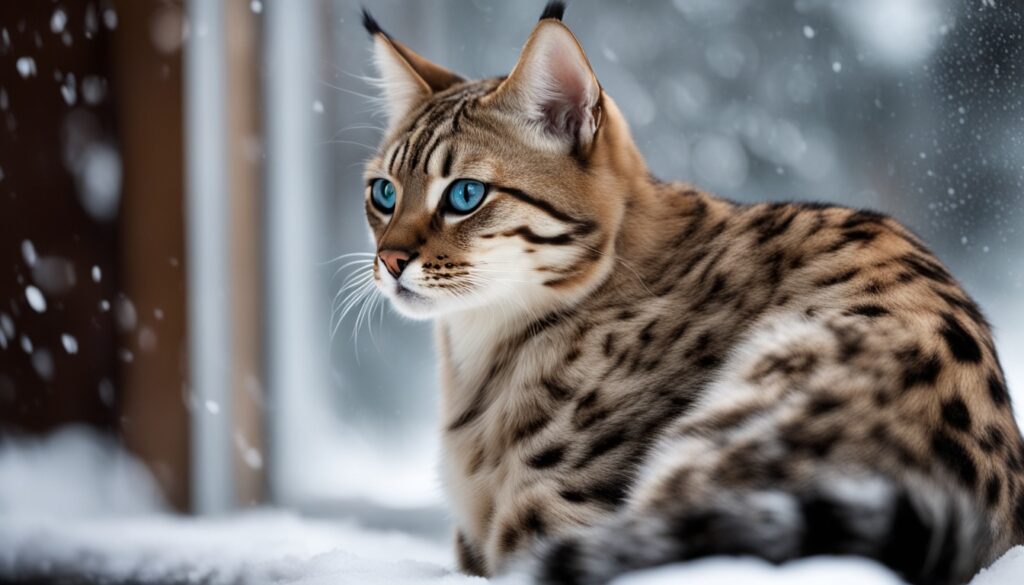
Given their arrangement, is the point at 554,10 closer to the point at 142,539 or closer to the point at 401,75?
the point at 401,75

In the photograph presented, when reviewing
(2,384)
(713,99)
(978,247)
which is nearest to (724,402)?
(978,247)

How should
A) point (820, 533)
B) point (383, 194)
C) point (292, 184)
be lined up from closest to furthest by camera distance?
1. point (820, 533)
2. point (383, 194)
3. point (292, 184)

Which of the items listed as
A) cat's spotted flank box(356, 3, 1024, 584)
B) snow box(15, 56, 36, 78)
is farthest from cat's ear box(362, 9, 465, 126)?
snow box(15, 56, 36, 78)

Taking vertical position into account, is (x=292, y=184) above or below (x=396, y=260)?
below

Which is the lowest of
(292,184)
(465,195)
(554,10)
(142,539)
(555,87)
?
(142,539)

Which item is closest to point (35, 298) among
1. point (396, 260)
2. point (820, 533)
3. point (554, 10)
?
point (396, 260)

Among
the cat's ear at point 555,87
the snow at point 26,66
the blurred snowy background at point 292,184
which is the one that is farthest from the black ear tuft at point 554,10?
the snow at point 26,66

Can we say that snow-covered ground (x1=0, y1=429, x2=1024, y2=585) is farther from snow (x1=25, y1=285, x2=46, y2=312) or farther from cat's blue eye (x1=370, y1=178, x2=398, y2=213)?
cat's blue eye (x1=370, y1=178, x2=398, y2=213)

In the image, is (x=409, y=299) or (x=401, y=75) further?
(x=401, y=75)

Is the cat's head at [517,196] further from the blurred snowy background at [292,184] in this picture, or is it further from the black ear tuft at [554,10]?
the blurred snowy background at [292,184]
